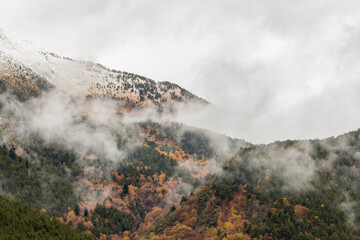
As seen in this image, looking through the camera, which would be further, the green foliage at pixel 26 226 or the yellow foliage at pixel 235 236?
the yellow foliage at pixel 235 236

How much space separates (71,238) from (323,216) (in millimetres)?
141025

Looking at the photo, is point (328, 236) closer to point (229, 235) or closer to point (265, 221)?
point (265, 221)

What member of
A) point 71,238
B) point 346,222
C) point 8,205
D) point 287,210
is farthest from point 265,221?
point 8,205

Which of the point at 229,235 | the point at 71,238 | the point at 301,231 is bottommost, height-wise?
the point at 71,238

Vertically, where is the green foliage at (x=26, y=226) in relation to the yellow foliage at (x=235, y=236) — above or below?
below

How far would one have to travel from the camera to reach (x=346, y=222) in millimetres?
194000

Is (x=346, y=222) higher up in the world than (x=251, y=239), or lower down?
higher up

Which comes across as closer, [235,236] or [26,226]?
[26,226]

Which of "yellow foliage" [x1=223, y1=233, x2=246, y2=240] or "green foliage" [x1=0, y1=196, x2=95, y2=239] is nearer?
"green foliage" [x1=0, y1=196, x2=95, y2=239]

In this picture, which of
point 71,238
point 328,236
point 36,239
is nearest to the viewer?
point 36,239

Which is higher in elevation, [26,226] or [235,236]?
[235,236]

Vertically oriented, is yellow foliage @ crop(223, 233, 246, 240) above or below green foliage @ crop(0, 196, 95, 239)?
above

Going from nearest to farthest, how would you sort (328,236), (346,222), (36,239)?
(36,239), (328,236), (346,222)

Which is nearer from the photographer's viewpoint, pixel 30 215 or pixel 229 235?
pixel 30 215
